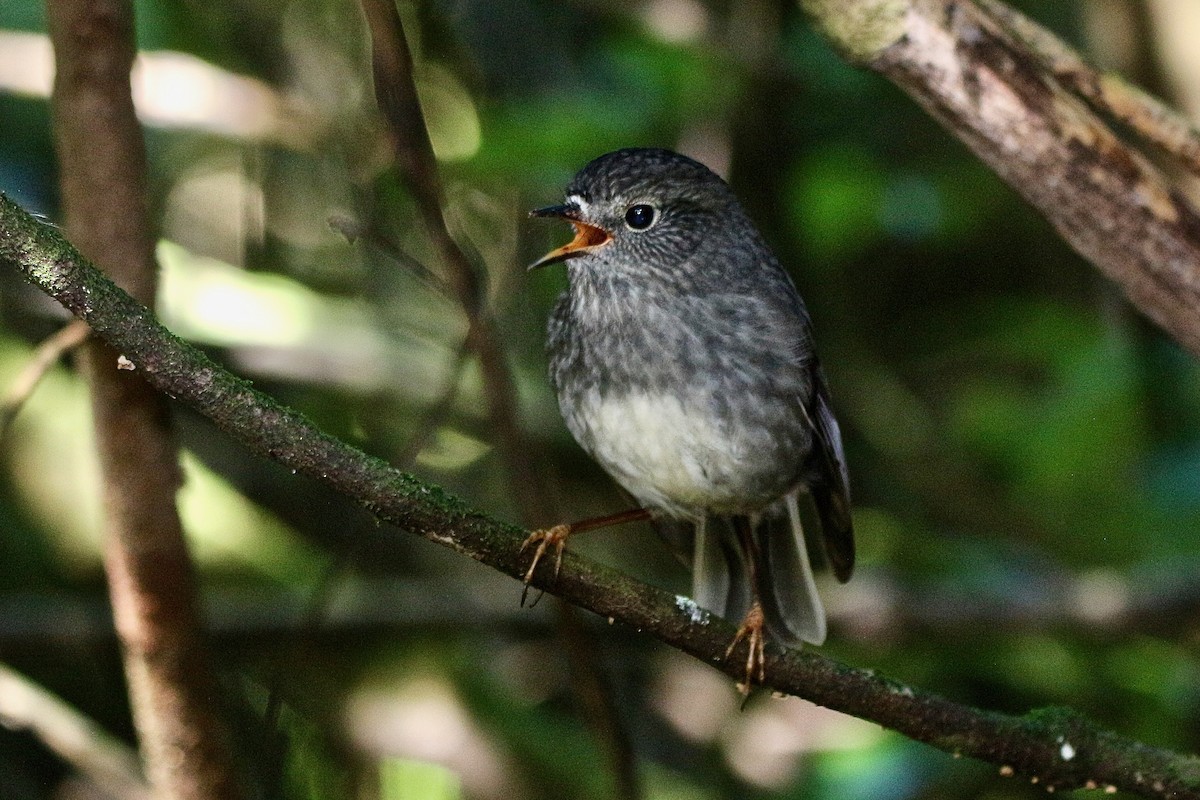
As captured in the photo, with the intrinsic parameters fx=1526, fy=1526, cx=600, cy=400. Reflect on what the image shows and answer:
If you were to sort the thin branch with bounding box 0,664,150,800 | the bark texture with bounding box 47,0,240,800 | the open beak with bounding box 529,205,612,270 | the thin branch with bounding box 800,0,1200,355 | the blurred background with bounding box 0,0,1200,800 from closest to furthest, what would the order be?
1. the bark texture with bounding box 47,0,240,800
2. the thin branch with bounding box 800,0,1200,355
3. the open beak with bounding box 529,205,612,270
4. the thin branch with bounding box 0,664,150,800
5. the blurred background with bounding box 0,0,1200,800

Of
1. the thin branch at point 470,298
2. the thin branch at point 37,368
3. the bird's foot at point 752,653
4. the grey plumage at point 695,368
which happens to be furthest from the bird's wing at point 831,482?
the thin branch at point 37,368

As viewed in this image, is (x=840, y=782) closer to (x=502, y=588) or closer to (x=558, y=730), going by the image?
(x=558, y=730)

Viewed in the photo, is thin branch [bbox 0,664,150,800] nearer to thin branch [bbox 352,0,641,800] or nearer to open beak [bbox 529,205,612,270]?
thin branch [bbox 352,0,641,800]

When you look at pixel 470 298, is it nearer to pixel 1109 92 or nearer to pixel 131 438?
pixel 131 438

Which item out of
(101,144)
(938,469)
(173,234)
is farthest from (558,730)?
(101,144)

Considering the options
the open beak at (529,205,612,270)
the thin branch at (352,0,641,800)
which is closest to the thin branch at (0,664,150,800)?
the thin branch at (352,0,641,800)

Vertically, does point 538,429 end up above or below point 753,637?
below

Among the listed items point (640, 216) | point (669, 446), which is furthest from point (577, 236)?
point (669, 446)

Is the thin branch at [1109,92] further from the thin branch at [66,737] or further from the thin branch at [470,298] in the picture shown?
the thin branch at [66,737]
